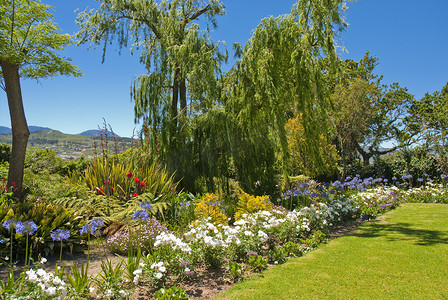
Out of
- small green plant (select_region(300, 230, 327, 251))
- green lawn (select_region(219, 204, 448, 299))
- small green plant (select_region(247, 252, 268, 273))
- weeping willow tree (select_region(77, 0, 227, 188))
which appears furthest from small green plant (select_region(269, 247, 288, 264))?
weeping willow tree (select_region(77, 0, 227, 188))

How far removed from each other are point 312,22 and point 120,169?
5.40 meters

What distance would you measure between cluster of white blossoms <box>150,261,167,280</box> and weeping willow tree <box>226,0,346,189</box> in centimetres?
433

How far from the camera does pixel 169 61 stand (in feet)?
28.7

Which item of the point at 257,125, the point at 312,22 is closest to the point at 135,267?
the point at 257,125

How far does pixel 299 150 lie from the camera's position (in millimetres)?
11047

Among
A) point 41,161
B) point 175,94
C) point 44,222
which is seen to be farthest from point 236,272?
point 41,161

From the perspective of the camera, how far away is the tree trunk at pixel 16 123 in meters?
6.40

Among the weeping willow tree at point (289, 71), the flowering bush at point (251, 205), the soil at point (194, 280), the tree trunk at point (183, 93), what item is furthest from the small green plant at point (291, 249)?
the tree trunk at point (183, 93)

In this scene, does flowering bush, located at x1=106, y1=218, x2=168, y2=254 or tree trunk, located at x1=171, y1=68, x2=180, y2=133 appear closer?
flowering bush, located at x1=106, y1=218, x2=168, y2=254

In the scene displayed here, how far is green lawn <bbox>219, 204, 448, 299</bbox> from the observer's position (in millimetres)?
2895

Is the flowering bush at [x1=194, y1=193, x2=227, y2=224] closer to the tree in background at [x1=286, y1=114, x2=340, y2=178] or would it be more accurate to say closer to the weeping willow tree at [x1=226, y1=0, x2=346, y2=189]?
the weeping willow tree at [x1=226, y1=0, x2=346, y2=189]

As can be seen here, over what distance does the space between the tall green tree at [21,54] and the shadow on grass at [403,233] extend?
7170mm

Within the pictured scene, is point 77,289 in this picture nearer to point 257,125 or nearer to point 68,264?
point 68,264

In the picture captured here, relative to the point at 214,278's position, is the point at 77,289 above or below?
above
